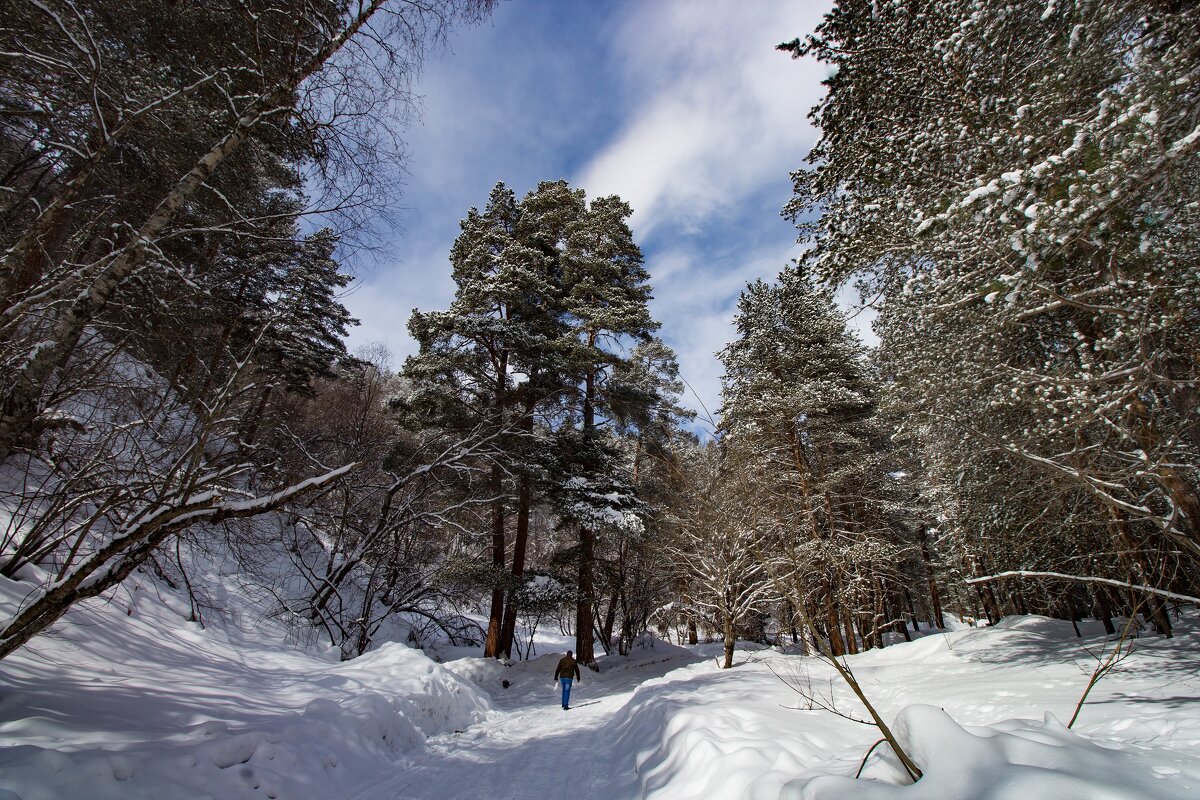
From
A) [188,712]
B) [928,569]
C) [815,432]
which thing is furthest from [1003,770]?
[928,569]

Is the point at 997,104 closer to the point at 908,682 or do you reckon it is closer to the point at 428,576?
the point at 908,682

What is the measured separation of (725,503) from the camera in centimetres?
1172

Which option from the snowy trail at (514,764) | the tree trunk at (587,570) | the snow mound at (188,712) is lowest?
the snowy trail at (514,764)

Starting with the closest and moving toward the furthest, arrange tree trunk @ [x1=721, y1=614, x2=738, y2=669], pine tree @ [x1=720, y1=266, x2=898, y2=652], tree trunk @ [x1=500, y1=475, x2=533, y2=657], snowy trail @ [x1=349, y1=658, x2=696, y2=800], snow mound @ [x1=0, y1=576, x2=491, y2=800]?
snow mound @ [x1=0, y1=576, x2=491, y2=800] → snowy trail @ [x1=349, y1=658, x2=696, y2=800] → tree trunk @ [x1=721, y1=614, x2=738, y2=669] → pine tree @ [x1=720, y1=266, x2=898, y2=652] → tree trunk @ [x1=500, y1=475, x2=533, y2=657]

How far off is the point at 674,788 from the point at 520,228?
1627cm

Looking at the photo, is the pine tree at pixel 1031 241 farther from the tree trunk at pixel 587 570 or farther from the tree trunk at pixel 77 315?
the tree trunk at pixel 587 570

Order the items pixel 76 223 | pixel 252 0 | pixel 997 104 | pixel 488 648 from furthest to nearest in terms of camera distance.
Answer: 1. pixel 488 648
2. pixel 76 223
3. pixel 997 104
4. pixel 252 0

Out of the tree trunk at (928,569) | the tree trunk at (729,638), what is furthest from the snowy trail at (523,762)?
the tree trunk at (928,569)

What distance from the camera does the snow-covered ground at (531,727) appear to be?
219 centimetres

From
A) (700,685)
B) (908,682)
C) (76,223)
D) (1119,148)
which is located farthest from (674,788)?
(76,223)

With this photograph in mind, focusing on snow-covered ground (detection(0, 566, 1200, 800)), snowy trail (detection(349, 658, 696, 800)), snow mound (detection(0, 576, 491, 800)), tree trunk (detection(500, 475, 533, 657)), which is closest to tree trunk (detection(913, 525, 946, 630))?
snow-covered ground (detection(0, 566, 1200, 800))

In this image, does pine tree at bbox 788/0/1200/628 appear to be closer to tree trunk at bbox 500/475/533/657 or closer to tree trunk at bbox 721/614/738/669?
tree trunk at bbox 721/614/738/669

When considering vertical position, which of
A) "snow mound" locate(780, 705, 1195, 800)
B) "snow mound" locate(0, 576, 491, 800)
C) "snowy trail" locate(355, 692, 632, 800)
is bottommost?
"snowy trail" locate(355, 692, 632, 800)

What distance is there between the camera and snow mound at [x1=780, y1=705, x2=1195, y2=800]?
170cm
